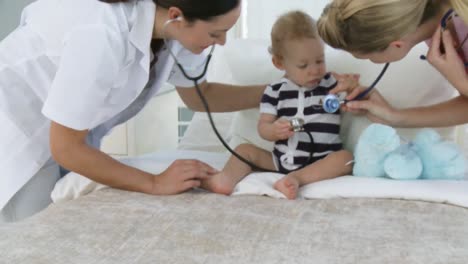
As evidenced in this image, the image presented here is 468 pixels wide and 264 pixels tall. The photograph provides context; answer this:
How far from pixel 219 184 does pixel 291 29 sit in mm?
496

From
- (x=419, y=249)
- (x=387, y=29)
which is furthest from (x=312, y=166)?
(x=419, y=249)

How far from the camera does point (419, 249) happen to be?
94 centimetres

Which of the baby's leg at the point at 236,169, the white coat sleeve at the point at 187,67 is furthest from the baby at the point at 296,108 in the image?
the white coat sleeve at the point at 187,67

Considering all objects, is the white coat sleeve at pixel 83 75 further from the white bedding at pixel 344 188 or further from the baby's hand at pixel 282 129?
the baby's hand at pixel 282 129

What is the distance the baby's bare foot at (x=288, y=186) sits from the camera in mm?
1284

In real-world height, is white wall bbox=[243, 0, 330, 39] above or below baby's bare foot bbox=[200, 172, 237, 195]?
above

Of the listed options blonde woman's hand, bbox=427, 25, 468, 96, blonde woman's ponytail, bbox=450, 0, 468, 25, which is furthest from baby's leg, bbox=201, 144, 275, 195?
blonde woman's ponytail, bbox=450, 0, 468, 25

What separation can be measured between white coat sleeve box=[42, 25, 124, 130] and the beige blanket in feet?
0.65

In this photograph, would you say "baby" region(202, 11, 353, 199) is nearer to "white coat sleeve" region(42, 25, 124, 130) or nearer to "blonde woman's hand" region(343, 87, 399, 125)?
"blonde woman's hand" region(343, 87, 399, 125)

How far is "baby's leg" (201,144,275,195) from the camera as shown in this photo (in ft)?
4.34

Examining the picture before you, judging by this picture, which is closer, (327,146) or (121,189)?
(121,189)

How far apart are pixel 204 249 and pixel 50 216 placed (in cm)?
35

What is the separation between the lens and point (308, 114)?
154cm

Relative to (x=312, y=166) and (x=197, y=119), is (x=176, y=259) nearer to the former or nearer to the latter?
(x=312, y=166)
